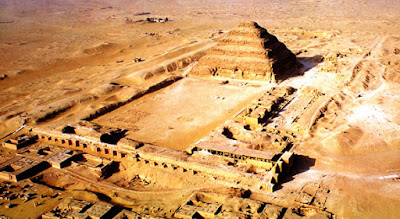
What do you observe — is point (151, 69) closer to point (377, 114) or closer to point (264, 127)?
point (264, 127)

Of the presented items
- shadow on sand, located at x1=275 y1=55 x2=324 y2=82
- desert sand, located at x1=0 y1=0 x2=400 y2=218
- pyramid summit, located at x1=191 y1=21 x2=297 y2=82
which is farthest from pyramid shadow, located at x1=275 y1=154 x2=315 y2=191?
shadow on sand, located at x1=275 y1=55 x2=324 y2=82

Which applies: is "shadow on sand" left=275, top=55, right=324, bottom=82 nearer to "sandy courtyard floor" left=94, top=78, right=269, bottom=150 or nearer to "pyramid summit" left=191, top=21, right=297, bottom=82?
"pyramid summit" left=191, top=21, right=297, bottom=82

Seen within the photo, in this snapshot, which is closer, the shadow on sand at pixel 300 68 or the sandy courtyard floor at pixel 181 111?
the sandy courtyard floor at pixel 181 111

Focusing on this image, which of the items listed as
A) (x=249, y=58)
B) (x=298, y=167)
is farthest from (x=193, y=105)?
(x=298, y=167)

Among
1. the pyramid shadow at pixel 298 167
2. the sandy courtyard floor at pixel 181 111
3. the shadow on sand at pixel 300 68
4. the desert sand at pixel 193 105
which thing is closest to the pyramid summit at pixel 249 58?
the shadow on sand at pixel 300 68

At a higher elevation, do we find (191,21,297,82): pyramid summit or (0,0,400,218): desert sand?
(191,21,297,82): pyramid summit

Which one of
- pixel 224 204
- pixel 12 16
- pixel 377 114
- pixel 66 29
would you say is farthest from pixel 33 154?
pixel 12 16

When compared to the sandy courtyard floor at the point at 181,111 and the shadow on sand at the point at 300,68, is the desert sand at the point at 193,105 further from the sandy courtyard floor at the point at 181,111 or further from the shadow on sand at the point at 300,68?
the shadow on sand at the point at 300,68
